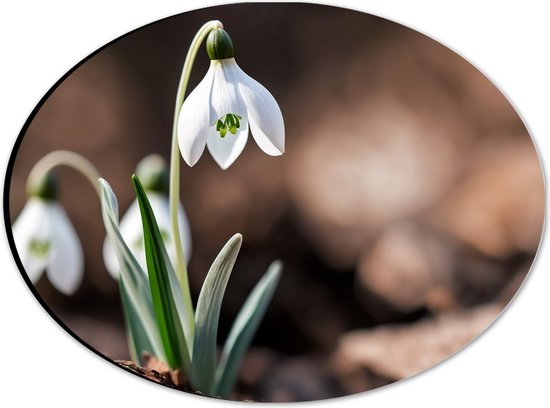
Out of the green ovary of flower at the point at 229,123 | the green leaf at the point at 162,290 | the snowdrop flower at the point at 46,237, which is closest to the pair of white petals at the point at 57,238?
the snowdrop flower at the point at 46,237

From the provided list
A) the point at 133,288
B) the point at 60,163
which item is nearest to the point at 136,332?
the point at 133,288

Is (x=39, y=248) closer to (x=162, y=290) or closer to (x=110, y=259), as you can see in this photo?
(x=110, y=259)

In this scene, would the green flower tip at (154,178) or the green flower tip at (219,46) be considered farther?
the green flower tip at (154,178)

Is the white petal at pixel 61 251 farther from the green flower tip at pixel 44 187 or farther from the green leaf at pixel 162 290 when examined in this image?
the green leaf at pixel 162 290

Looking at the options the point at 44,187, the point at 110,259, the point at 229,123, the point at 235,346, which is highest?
the point at 229,123

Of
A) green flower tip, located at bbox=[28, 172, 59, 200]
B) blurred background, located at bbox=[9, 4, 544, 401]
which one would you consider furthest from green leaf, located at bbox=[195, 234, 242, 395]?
green flower tip, located at bbox=[28, 172, 59, 200]

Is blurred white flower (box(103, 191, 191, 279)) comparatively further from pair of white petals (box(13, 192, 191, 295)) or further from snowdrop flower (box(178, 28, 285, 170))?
snowdrop flower (box(178, 28, 285, 170))
